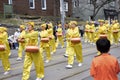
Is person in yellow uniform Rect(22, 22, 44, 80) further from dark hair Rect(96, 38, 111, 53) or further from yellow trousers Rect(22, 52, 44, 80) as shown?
dark hair Rect(96, 38, 111, 53)

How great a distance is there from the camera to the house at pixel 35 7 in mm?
39219

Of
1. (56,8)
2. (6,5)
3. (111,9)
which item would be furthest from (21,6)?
(111,9)

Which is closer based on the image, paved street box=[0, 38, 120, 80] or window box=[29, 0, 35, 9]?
paved street box=[0, 38, 120, 80]

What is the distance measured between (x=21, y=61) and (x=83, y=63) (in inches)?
117

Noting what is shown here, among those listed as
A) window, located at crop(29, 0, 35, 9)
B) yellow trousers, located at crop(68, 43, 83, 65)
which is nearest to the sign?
window, located at crop(29, 0, 35, 9)

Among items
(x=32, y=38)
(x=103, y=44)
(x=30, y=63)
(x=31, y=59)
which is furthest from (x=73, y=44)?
(x=103, y=44)

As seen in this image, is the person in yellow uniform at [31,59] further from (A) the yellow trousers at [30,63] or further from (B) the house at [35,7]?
(B) the house at [35,7]

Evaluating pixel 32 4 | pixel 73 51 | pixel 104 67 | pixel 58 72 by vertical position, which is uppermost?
pixel 32 4

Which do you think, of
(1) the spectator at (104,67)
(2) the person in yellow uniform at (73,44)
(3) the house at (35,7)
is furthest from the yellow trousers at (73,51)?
(3) the house at (35,7)

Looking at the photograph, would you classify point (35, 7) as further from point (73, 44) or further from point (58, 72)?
point (58, 72)

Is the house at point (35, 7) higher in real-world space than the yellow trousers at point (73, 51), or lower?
higher

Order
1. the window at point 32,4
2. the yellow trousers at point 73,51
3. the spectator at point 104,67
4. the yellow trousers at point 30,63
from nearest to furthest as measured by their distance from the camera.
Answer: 1. the spectator at point 104,67
2. the yellow trousers at point 30,63
3. the yellow trousers at point 73,51
4. the window at point 32,4

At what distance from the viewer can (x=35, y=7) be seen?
4281cm

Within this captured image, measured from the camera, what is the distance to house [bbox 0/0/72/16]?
39.2m
